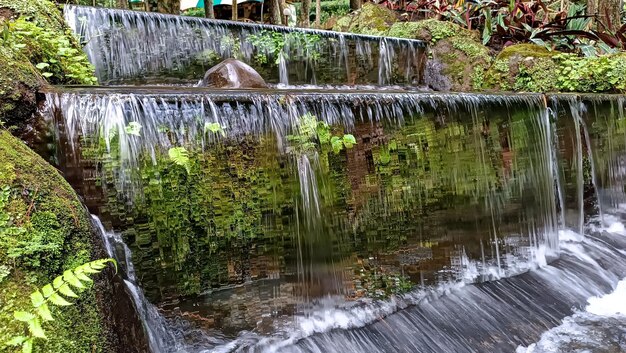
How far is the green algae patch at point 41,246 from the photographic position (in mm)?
1659

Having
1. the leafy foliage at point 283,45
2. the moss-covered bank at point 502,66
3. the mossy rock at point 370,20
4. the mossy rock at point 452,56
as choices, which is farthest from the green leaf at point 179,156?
the mossy rock at point 370,20

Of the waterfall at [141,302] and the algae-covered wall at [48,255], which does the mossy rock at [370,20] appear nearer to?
the waterfall at [141,302]

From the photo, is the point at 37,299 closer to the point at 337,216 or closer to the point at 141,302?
the point at 141,302

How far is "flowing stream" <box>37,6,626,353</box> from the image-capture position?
2.76 metres

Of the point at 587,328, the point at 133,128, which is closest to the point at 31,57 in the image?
the point at 133,128

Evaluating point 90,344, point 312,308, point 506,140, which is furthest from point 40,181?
point 506,140

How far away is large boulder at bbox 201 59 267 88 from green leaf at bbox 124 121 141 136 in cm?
267

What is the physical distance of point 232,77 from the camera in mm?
5359

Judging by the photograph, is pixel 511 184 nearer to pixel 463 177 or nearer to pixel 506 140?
pixel 506 140

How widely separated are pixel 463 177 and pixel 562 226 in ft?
6.76

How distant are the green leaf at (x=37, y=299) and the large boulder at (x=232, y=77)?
408cm

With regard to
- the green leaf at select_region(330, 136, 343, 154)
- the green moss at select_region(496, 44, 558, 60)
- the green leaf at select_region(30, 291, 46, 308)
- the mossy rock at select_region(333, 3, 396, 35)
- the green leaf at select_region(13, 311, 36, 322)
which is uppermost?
the mossy rock at select_region(333, 3, 396, 35)

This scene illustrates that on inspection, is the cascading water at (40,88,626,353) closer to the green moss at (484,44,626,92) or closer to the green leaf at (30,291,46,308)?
the green leaf at (30,291,46,308)

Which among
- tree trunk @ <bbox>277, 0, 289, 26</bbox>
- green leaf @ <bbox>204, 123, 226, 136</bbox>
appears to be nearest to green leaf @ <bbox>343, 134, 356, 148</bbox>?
green leaf @ <bbox>204, 123, 226, 136</bbox>
